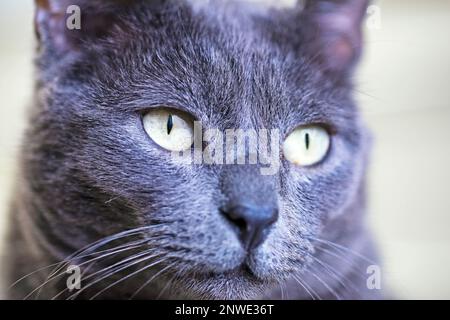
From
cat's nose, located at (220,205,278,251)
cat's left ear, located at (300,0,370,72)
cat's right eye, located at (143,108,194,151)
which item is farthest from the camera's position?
cat's left ear, located at (300,0,370,72)

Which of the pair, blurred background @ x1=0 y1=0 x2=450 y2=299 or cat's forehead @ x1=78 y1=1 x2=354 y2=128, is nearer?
cat's forehead @ x1=78 y1=1 x2=354 y2=128

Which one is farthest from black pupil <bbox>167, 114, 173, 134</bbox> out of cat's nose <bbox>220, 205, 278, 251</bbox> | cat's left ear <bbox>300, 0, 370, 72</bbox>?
cat's left ear <bbox>300, 0, 370, 72</bbox>

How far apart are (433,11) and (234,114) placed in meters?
0.57

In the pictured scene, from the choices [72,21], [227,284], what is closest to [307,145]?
[227,284]

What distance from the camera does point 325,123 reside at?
3.42 ft

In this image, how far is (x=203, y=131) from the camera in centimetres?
93

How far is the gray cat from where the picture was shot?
87cm

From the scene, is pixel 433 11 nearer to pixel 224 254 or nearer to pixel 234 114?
pixel 234 114

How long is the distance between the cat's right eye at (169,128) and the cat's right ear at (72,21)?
0.65 feet

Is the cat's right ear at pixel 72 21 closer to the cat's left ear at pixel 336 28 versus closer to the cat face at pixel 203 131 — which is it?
the cat face at pixel 203 131

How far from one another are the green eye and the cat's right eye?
0.18 meters

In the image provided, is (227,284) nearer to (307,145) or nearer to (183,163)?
(183,163)

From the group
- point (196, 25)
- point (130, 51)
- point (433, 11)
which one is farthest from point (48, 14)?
point (433, 11)
